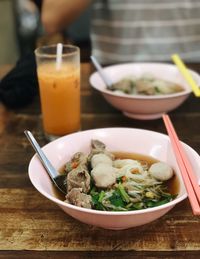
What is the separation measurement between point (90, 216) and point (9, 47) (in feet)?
12.7

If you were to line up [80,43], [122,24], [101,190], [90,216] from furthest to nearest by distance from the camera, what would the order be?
[80,43]
[122,24]
[101,190]
[90,216]

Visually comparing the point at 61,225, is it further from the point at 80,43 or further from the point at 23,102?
the point at 80,43

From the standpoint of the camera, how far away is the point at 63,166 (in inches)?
41.4

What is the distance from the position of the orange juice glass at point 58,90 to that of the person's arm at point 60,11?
2.90ft

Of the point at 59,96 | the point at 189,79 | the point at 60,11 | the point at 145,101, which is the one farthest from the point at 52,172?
the point at 60,11

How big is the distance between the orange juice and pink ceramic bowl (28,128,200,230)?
0.18 metres

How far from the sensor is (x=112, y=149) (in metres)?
1.14

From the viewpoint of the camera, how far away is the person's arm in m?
2.12

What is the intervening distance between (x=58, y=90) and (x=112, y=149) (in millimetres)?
284

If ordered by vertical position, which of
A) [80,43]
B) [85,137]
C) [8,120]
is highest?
[85,137]

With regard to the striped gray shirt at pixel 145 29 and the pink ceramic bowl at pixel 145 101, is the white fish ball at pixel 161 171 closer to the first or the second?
the pink ceramic bowl at pixel 145 101

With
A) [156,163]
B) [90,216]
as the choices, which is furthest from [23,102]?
[90,216]

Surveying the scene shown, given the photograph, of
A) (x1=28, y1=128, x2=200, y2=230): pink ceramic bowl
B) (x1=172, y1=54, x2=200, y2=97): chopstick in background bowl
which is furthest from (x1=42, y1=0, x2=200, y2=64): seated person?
(x1=28, y1=128, x2=200, y2=230): pink ceramic bowl

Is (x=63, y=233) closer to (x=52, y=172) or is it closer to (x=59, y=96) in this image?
(x=52, y=172)
